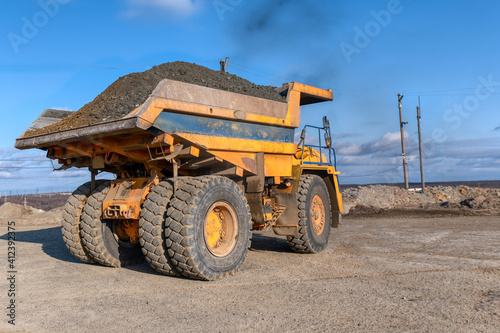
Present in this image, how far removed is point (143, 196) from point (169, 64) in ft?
7.68

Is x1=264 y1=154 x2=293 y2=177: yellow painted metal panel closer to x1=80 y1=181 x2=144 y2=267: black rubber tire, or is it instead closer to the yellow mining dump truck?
the yellow mining dump truck

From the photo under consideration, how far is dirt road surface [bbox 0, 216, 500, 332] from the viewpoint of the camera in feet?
13.7

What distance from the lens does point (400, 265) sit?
7031 mm

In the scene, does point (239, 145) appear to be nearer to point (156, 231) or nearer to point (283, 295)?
point (156, 231)

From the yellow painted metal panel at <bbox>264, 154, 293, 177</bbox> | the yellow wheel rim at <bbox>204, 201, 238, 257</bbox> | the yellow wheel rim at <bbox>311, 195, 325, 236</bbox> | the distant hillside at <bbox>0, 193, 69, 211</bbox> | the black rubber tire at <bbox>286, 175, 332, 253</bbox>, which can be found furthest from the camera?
the distant hillside at <bbox>0, 193, 69, 211</bbox>

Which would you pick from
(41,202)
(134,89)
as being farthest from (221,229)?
(41,202)

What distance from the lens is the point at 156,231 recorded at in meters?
5.81

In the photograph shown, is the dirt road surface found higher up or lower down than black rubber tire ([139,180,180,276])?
lower down

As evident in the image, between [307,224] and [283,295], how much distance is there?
324 cm

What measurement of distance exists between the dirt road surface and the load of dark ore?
243cm

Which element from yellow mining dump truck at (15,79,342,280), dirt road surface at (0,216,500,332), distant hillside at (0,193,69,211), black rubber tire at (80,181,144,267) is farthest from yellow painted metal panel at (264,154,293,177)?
distant hillside at (0,193,69,211)

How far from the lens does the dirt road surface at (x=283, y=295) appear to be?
416cm

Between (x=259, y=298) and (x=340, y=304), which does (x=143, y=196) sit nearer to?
(x=259, y=298)

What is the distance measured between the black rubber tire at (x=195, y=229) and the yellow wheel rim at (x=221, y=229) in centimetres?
10
